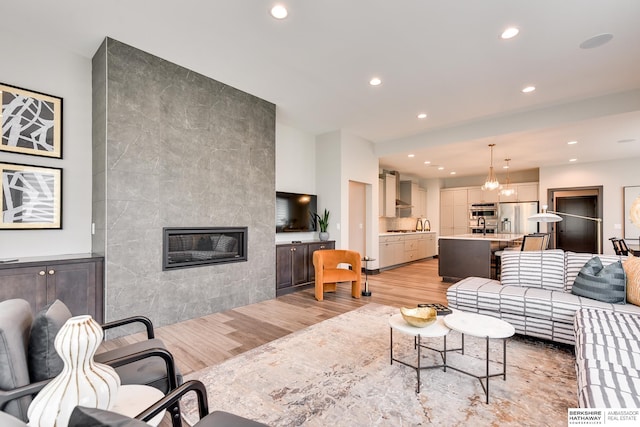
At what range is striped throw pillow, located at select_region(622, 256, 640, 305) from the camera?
2603 millimetres

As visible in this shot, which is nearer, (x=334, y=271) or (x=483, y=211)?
(x=334, y=271)

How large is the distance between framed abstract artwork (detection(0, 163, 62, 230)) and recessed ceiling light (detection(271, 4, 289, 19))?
2.74 meters

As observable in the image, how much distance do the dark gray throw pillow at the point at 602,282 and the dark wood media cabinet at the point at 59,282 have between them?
4813 mm

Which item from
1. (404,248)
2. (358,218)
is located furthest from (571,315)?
(404,248)

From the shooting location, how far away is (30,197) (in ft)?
9.67

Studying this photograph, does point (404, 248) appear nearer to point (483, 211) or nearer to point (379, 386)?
point (483, 211)

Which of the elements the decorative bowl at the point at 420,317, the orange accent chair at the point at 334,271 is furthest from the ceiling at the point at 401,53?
the decorative bowl at the point at 420,317

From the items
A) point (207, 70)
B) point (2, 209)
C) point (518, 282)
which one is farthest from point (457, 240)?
point (2, 209)

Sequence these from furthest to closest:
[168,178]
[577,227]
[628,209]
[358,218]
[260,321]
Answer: [577,227]
[628,209]
[358,218]
[260,321]
[168,178]

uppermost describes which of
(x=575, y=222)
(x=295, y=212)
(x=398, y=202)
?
(x=398, y=202)

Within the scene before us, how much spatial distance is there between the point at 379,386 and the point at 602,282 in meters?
2.38

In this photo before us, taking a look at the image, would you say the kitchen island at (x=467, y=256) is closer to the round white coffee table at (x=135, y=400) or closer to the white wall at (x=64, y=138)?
the round white coffee table at (x=135, y=400)

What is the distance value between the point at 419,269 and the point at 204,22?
22.4 feet

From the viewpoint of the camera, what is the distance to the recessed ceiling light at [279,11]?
252 cm
